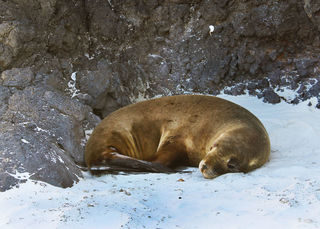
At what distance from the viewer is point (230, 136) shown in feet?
13.2

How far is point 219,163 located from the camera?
12.3 feet

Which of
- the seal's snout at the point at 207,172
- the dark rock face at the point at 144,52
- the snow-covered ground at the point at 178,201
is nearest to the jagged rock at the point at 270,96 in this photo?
the dark rock face at the point at 144,52

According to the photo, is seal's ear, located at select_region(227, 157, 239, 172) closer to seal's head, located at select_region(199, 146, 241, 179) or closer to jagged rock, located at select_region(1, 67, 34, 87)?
seal's head, located at select_region(199, 146, 241, 179)

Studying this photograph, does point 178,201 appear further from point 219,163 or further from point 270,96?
point 270,96

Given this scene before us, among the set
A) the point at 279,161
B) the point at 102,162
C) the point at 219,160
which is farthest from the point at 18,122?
the point at 279,161

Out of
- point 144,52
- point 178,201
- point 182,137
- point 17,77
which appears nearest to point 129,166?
point 182,137

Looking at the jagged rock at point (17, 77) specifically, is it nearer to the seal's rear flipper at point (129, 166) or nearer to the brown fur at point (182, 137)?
the brown fur at point (182, 137)

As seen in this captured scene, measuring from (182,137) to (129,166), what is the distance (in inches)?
32.8

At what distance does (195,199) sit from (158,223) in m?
0.51

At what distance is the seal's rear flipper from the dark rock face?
0.60 meters

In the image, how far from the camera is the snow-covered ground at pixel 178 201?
97.9 inches

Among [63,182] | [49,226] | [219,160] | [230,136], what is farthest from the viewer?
[230,136]

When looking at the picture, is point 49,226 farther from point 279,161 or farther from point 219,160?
point 279,161

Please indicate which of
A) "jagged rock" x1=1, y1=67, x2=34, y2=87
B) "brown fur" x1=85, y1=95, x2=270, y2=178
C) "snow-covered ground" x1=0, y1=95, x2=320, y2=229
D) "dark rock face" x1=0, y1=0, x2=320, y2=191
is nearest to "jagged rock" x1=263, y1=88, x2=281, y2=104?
"dark rock face" x1=0, y1=0, x2=320, y2=191
